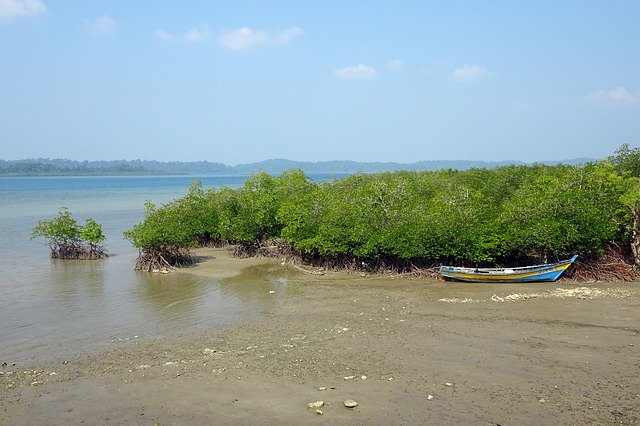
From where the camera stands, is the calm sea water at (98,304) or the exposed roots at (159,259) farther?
the exposed roots at (159,259)

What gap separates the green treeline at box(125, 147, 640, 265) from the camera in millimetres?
26234

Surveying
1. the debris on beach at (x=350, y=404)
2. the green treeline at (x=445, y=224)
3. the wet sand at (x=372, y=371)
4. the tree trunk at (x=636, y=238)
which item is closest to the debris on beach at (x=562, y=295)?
the wet sand at (x=372, y=371)

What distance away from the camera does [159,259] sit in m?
31.4

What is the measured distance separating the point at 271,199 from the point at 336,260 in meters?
8.26

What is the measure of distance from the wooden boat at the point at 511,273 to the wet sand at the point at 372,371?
11.0ft

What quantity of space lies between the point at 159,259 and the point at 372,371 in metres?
20.2

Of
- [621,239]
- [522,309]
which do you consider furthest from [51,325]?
[621,239]

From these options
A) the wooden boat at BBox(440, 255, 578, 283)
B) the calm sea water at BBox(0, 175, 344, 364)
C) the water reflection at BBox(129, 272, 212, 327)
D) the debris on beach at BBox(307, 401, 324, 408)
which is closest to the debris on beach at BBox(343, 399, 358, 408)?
the debris on beach at BBox(307, 401, 324, 408)

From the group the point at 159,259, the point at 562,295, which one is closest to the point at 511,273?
the point at 562,295

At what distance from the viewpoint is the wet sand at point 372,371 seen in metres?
12.0

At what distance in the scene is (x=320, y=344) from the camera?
1673 centimetres

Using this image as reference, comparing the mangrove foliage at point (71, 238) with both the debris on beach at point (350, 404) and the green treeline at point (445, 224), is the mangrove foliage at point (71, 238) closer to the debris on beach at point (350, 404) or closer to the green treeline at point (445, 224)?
the green treeline at point (445, 224)

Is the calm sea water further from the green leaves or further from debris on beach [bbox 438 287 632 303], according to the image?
debris on beach [bbox 438 287 632 303]

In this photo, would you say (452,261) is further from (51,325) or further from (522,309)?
(51,325)
